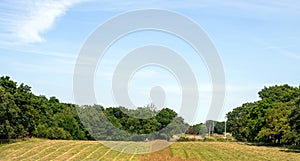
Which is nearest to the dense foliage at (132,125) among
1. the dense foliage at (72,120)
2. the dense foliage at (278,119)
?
the dense foliage at (72,120)

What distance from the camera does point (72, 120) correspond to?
8250 cm

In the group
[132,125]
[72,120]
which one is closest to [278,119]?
[132,125]

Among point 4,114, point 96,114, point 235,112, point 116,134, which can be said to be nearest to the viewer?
point 4,114

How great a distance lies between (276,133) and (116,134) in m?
24.9

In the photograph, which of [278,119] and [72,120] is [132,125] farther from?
[278,119]

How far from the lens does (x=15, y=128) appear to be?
54.7 meters

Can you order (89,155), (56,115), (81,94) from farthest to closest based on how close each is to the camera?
1. (56,115)
2. (89,155)
3. (81,94)

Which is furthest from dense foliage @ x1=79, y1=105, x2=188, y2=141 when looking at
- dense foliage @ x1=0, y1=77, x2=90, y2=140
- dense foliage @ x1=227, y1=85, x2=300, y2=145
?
dense foliage @ x1=227, y1=85, x2=300, y2=145

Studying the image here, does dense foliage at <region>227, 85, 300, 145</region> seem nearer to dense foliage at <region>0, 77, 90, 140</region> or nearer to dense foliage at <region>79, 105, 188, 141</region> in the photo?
dense foliage at <region>79, 105, 188, 141</region>

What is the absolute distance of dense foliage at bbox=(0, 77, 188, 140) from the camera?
53.9m

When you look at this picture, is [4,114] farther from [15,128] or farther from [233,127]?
[233,127]

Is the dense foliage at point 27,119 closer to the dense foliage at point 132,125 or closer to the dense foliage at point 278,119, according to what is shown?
the dense foliage at point 132,125

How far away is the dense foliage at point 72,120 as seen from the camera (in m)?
53.9

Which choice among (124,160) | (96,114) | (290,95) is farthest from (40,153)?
(290,95)
